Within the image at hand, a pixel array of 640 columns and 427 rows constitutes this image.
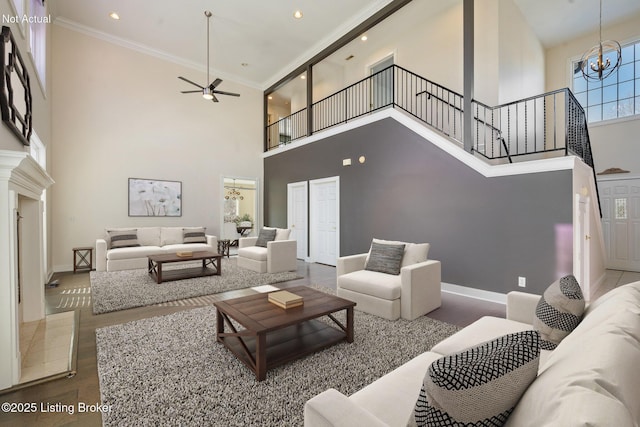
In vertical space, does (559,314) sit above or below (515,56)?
below

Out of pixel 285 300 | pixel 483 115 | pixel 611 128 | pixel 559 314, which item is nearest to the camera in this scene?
Result: pixel 559 314

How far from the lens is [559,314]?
4.94 feet

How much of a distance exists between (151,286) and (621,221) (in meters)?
9.38

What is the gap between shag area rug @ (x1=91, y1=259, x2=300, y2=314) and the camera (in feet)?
12.6

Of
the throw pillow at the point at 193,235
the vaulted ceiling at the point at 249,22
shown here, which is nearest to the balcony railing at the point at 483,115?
the vaulted ceiling at the point at 249,22

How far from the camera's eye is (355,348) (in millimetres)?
2525

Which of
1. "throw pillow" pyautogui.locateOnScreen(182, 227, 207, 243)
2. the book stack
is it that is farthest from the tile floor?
"throw pillow" pyautogui.locateOnScreen(182, 227, 207, 243)

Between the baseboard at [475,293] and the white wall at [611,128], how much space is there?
508 cm

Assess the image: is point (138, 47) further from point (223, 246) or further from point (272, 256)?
point (272, 256)

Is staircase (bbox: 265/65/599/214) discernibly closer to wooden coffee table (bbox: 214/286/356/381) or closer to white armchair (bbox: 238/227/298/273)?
white armchair (bbox: 238/227/298/273)

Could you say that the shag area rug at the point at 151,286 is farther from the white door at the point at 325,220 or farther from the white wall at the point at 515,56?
the white wall at the point at 515,56

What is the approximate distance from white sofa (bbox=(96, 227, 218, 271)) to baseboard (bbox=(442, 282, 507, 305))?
5.13m

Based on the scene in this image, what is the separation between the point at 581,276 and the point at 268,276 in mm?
4622

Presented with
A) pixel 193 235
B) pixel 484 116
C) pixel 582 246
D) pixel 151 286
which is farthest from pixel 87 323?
pixel 484 116
